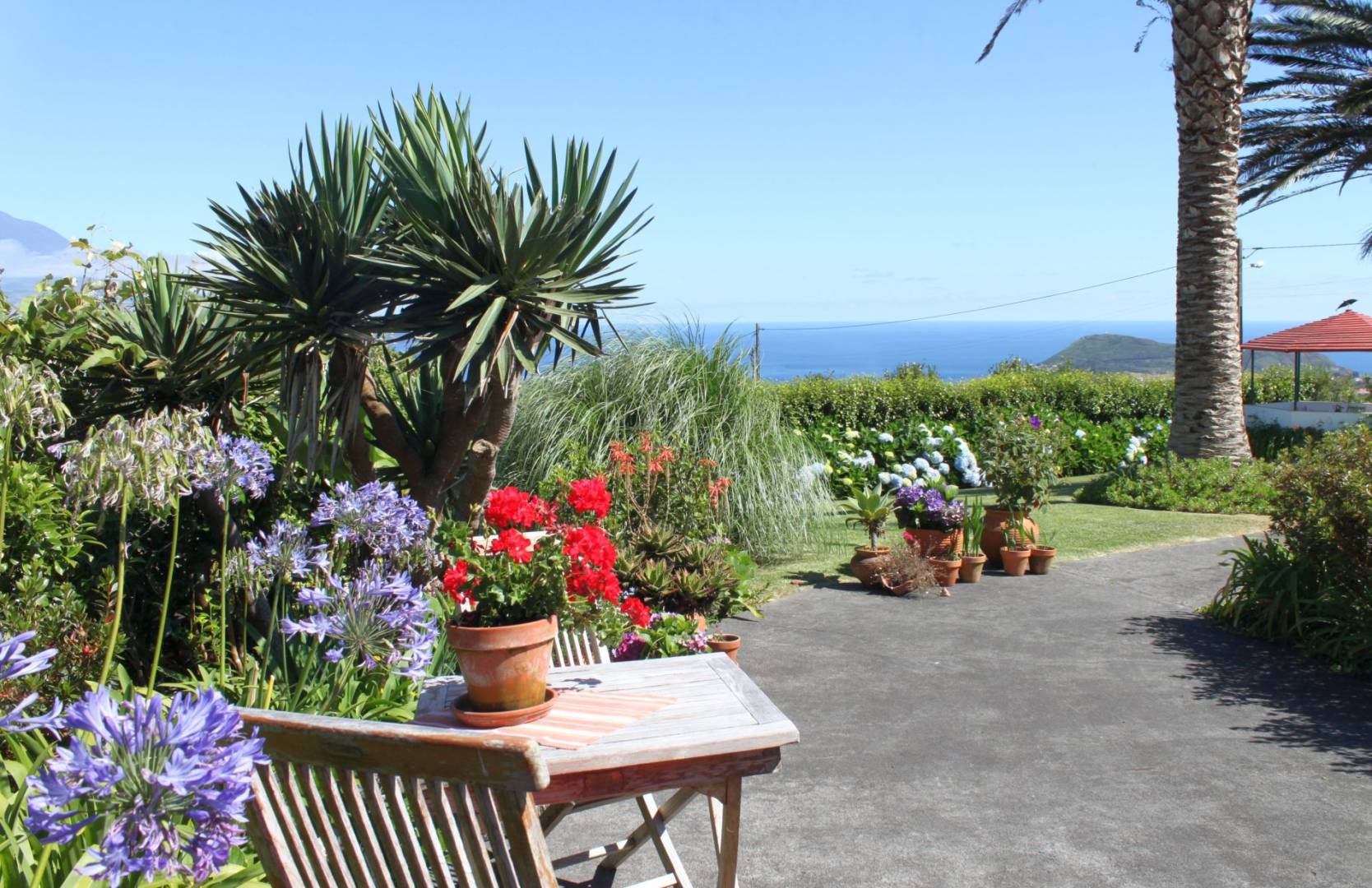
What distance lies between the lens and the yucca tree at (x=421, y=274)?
4.99 m

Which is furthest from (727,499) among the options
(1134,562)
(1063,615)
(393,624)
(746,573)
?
(393,624)

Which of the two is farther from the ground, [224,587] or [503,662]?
[224,587]

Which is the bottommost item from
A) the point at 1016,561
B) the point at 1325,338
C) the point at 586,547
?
the point at 1016,561

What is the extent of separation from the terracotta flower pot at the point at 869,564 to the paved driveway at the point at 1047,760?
917 millimetres

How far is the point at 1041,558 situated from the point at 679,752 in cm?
695

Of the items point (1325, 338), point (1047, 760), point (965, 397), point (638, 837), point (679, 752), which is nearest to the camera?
point (679, 752)

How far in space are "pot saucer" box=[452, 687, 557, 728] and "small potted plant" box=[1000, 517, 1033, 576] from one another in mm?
6711

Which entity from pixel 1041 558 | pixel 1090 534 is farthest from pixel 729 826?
pixel 1090 534

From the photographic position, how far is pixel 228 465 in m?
3.28

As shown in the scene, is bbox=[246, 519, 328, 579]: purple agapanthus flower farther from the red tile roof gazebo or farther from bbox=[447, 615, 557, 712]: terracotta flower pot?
the red tile roof gazebo

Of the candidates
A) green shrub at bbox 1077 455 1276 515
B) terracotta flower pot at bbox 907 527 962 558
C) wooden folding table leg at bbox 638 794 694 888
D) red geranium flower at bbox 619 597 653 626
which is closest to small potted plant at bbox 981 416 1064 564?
terracotta flower pot at bbox 907 527 962 558

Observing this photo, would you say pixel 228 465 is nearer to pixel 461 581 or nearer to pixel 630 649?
pixel 461 581

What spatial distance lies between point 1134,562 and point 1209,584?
1.02 meters

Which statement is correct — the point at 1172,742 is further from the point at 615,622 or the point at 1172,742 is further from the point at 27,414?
the point at 27,414
